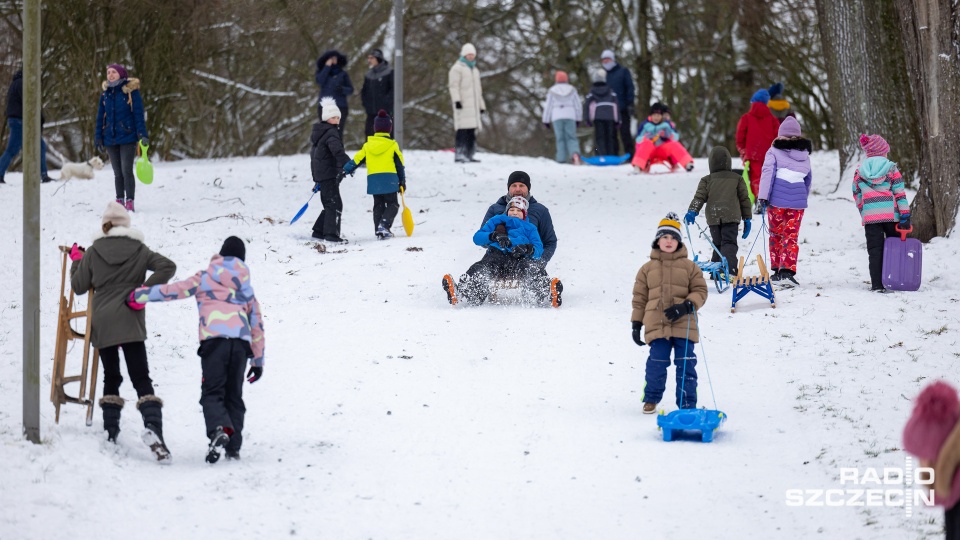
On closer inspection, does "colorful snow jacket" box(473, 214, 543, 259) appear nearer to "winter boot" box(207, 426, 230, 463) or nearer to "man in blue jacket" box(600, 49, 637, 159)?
"winter boot" box(207, 426, 230, 463)

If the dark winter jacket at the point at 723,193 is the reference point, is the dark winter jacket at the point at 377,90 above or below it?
above

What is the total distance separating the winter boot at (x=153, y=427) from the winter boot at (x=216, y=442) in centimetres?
24

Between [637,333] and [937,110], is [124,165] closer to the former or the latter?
[637,333]

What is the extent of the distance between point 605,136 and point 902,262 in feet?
36.2

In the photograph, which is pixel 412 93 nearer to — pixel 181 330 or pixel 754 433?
pixel 181 330

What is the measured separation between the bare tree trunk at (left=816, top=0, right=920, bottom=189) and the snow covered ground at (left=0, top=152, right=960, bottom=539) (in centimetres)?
195

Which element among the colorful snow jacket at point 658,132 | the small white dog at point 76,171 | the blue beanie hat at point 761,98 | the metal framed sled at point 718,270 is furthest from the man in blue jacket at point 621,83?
the metal framed sled at point 718,270

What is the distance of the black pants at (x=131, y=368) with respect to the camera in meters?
7.31

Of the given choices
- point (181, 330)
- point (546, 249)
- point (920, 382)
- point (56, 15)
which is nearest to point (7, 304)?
point (181, 330)

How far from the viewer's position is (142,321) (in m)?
7.36

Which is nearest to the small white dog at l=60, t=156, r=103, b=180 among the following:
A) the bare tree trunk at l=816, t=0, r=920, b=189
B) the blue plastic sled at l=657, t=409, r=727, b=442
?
the bare tree trunk at l=816, t=0, r=920, b=189

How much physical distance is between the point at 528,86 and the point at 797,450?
23700 millimetres

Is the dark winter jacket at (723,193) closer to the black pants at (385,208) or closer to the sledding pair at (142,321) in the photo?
the black pants at (385,208)

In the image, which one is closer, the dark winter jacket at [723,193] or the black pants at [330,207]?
the dark winter jacket at [723,193]
